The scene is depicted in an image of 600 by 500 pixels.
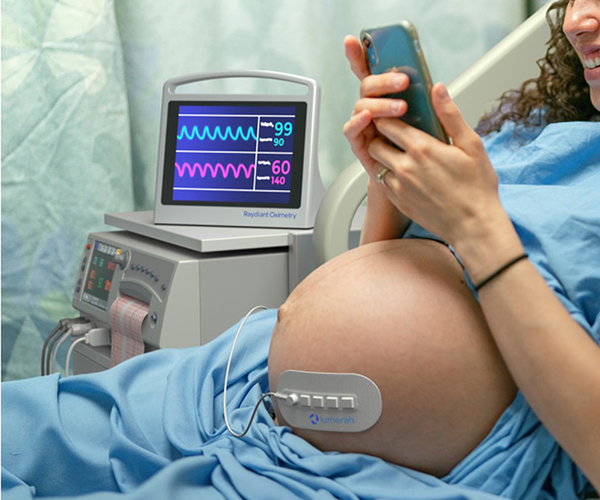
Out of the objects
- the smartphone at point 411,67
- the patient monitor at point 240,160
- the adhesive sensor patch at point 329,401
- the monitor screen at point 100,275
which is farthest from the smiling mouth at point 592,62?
the monitor screen at point 100,275

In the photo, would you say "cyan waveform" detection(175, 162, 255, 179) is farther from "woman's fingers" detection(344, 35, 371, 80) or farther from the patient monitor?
"woman's fingers" detection(344, 35, 371, 80)

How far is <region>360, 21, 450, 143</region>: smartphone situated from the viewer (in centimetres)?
69

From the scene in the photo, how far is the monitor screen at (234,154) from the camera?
1423 millimetres

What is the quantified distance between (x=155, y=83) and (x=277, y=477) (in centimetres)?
128

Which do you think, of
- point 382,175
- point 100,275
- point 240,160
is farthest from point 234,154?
point 382,175

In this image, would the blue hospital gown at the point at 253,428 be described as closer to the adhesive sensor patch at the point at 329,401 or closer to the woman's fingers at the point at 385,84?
the adhesive sensor patch at the point at 329,401

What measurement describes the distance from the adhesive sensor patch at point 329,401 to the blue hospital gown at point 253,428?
27mm

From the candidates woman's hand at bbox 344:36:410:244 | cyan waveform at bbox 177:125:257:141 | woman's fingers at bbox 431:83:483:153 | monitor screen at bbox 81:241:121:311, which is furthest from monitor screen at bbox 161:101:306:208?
woman's fingers at bbox 431:83:483:153

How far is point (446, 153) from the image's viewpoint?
67 centimetres

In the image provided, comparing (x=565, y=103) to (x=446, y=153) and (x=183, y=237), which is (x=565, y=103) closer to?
(x=446, y=153)

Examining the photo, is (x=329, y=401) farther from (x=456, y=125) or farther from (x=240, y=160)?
(x=240, y=160)

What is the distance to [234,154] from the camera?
1.44m

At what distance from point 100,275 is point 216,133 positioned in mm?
356

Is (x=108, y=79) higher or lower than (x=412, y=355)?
higher
